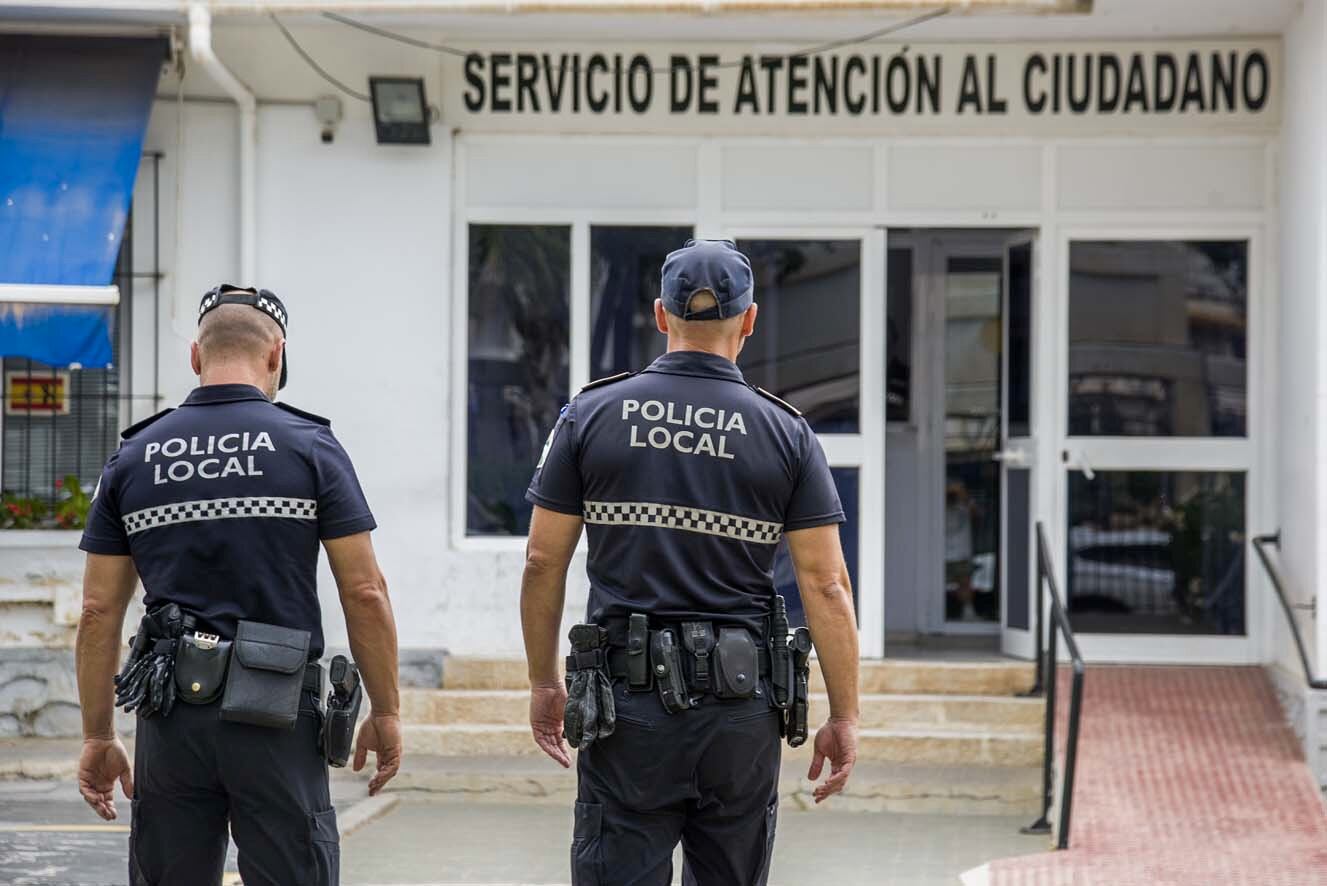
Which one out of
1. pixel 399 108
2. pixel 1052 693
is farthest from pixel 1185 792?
pixel 399 108

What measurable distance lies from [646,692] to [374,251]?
5.33 metres

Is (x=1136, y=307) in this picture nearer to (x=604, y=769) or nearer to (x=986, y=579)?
(x=986, y=579)

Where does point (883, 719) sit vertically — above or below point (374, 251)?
below

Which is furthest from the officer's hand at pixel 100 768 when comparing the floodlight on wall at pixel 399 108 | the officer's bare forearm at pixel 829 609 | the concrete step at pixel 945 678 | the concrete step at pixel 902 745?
the floodlight on wall at pixel 399 108

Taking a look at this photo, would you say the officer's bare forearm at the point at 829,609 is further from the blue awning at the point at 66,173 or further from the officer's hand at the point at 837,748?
the blue awning at the point at 66,173

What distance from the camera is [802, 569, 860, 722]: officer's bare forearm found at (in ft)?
13.1

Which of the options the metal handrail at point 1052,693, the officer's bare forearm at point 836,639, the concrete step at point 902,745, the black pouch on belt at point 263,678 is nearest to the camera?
the black pouch on belt at point 263,678

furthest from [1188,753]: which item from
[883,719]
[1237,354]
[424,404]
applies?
[424,404]

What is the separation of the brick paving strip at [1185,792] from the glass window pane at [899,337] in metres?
2.04

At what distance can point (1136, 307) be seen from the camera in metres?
8.84

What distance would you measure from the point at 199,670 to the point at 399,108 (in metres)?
5.27

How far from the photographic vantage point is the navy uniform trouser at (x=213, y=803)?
12.5ft

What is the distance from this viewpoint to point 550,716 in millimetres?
4137

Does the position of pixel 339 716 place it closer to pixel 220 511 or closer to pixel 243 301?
pixel 220 511
